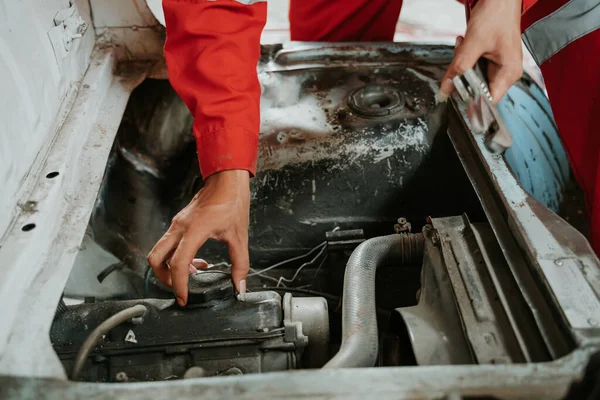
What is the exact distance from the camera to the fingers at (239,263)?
1.01m

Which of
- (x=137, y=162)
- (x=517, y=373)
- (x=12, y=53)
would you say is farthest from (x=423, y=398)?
(x=137, y=162)

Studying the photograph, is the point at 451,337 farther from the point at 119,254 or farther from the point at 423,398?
the point at 119,254

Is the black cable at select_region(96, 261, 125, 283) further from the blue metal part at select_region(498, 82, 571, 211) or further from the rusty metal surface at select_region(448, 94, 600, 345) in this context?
the blue metal part at select_region(498, 82, 571, 211)

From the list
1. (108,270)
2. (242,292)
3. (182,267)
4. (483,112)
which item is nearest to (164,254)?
(182,267)

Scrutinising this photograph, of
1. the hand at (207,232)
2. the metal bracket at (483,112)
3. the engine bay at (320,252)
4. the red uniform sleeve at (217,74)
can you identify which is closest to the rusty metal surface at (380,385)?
the engine bay at (320,252)

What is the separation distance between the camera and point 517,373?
2.28 ft

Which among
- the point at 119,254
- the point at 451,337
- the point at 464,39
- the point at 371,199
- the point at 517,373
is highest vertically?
the point at 464,39

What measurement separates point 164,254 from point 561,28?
3.76 ft

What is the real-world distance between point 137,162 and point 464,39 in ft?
3.24

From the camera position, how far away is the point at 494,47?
1.08 meters

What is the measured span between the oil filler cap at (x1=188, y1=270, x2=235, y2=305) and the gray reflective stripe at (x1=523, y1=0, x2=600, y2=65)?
1.04 meters

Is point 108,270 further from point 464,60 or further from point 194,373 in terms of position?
point 464,60

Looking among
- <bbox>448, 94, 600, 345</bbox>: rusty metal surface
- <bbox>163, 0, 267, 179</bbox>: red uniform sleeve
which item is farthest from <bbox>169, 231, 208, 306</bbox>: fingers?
<bbox>448, 94, 600, 345</bbox>: rusty metal surface

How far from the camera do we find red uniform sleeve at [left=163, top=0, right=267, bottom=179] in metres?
1.10
